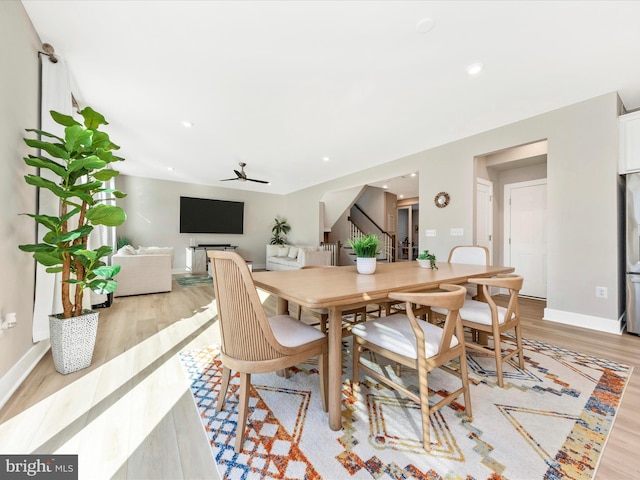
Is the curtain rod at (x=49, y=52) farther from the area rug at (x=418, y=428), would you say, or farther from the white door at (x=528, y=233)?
the white door at (x=528, y=233)

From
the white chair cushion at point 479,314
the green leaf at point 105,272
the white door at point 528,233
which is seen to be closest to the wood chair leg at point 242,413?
the green leaf at point 105,272

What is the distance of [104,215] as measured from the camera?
187cm

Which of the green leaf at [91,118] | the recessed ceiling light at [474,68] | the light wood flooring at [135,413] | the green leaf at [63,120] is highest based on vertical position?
the recessed ceiling light at [474,68]

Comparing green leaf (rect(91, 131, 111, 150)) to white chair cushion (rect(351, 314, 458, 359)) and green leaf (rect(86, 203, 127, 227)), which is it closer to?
green leaf (rect(86, 203, 127, 227))

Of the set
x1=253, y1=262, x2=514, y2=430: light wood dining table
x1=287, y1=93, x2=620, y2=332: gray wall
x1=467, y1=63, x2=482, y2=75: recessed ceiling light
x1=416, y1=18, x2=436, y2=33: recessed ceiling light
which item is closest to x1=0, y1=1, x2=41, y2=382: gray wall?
x1=253, y1=262, x2=514, y2=430: light wood dining table

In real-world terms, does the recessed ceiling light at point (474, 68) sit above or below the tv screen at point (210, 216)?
above

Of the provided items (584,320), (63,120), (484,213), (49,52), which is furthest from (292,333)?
(484,213)

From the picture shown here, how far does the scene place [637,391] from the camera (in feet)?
5.34

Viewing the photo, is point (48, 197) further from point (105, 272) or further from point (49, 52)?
point (49, 52)

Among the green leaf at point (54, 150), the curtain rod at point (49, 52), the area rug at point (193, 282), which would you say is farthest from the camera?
the area rug at point (193, 282)

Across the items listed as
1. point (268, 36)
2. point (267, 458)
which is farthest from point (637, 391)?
point (268, 36)

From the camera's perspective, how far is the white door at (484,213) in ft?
13.7

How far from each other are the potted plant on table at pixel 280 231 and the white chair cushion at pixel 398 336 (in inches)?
280

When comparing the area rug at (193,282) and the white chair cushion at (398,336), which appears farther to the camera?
the area rug at (193,282)
